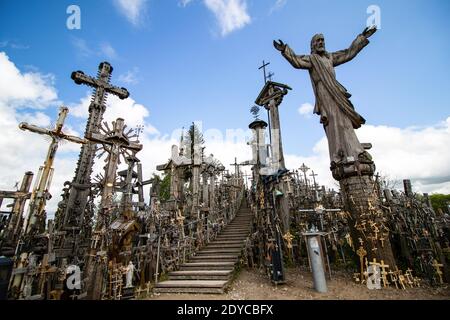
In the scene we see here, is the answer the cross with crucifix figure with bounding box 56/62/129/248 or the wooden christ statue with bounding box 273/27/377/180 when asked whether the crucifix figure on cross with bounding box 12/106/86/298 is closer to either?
the cross with crucifix figure with bounding box 56/62/129/248

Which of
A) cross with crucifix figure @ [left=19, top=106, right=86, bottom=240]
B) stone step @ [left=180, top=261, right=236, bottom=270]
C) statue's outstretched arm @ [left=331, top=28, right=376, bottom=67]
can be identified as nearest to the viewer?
stone step @ [left=180, top=261, right=236, bottom=270]

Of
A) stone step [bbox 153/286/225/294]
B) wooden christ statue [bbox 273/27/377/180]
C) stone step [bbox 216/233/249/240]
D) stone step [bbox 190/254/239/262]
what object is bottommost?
stone step [bbox 153/286/225/294]

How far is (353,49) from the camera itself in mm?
8289

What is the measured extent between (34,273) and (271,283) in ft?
23.2

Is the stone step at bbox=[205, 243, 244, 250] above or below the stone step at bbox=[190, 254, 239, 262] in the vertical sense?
above

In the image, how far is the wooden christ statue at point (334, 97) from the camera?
7238 mm

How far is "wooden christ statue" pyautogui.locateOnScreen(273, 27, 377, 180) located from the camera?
285 inches

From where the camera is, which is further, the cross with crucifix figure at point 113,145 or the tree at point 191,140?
the tree at point 191,140

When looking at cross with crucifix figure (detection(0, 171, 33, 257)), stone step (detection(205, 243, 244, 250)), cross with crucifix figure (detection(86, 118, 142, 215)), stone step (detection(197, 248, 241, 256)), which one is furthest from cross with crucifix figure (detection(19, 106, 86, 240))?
stone step (detection(205, 243, 244, 250))

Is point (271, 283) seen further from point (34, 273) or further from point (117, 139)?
point (117, 139)

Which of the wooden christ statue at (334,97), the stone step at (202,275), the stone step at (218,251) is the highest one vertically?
the wooden christ statue at (334,97)

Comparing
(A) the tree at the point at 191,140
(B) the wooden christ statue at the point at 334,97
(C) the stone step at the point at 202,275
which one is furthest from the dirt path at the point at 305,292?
(A) the tree at the point at 191,140

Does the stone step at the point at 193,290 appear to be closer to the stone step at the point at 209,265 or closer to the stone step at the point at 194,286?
the stone step at the point at 194,286

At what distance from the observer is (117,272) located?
19.1ft
